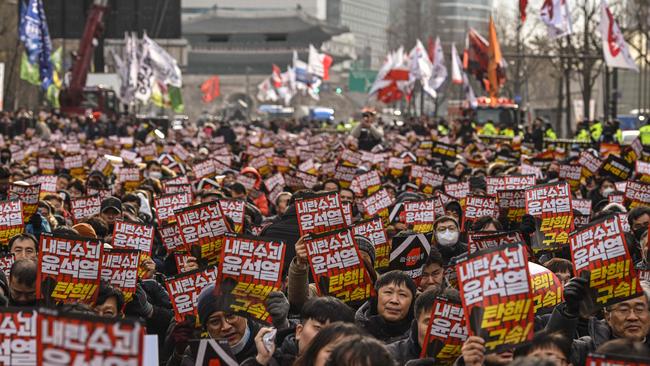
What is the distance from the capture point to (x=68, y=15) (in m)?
52.8

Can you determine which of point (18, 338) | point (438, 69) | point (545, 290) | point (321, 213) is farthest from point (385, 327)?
point (438, 69)

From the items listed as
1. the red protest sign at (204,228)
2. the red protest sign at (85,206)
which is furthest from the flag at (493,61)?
the red protest sign at (204,228)

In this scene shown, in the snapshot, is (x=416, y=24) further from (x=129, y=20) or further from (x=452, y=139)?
(x=452, y=139)

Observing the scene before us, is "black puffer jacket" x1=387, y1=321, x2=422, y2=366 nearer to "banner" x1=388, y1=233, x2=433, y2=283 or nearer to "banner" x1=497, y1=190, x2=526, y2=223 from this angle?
"banner" x1=388, y1=233, x2=433, y2=283

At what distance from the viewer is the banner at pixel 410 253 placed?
10332 millimetres

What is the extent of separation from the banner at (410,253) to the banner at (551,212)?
1436mm

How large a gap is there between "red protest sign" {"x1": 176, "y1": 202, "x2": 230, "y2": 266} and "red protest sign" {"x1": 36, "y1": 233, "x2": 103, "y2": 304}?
8.04 feet

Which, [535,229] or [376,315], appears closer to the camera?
[376,315]

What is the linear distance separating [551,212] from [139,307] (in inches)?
150

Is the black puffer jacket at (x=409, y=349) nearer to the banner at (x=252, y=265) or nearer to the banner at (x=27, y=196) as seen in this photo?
the banner at (x=252, y=265)

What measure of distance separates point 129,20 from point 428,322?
151 ft

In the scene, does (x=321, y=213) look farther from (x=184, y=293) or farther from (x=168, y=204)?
(x=168, y=204)

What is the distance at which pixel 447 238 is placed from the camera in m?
11.5

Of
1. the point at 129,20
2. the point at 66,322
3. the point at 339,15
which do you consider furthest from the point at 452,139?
the point at 339,15
